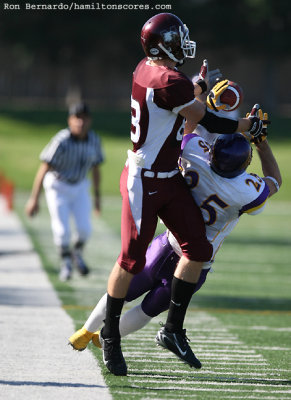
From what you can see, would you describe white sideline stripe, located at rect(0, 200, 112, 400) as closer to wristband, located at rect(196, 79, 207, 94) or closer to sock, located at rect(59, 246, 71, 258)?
sock, located at rect(59, 246, 71, 258)

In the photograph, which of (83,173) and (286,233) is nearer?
(83,173)

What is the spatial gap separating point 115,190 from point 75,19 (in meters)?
21.3

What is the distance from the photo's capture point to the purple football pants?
4980 millimetres

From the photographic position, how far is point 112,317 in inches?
189

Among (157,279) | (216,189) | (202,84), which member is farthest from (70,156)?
(216,189)

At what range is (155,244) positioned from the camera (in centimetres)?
509

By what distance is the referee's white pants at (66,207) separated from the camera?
9508 millimetres

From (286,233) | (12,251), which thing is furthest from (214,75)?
(286,233)

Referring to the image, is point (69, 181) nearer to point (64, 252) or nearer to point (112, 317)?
point (64, 252)

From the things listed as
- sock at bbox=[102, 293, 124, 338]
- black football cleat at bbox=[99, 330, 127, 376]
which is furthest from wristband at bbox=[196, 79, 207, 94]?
black football cleat at bbox=[99, 330, 127, 376]

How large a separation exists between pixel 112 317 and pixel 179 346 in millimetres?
396

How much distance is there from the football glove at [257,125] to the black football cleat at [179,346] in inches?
45.5

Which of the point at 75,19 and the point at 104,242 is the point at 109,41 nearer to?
the point at 75,19

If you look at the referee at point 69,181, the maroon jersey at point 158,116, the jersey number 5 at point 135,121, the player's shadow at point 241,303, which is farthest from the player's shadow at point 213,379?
the referee at point 69,181
